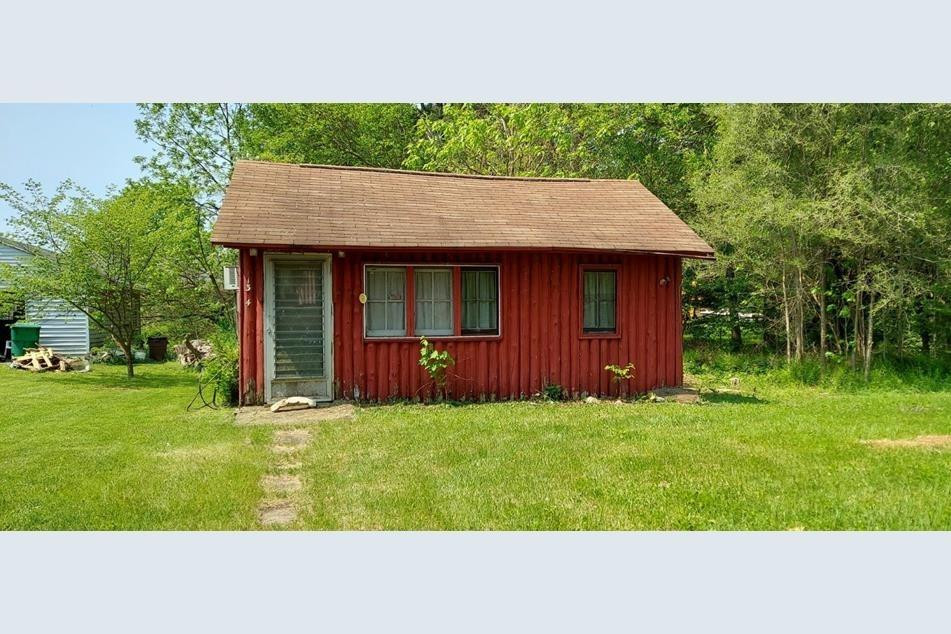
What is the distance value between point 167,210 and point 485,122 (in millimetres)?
10853

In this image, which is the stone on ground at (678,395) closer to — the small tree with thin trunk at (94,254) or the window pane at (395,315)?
the window pane at (395,315)

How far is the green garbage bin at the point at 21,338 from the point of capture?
59.7 feet

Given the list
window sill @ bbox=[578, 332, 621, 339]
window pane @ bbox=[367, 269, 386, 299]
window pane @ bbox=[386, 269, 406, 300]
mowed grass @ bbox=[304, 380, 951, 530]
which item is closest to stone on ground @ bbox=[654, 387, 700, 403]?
mowed grass @ bbox=[304, 380, 951, 530]

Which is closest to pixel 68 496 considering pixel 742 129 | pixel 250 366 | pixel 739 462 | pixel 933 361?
pixel 250 366

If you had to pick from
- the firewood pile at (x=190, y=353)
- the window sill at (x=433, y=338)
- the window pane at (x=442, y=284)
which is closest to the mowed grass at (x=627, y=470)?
the window sill at (x=433, y=338)

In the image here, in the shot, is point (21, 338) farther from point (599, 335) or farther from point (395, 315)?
point (599, 335)

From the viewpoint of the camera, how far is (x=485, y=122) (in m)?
20.2

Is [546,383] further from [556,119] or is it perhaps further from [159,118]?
[159,118]

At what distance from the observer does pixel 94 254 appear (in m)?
14.6

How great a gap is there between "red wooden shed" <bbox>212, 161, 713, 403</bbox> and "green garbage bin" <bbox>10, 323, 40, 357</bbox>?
11.8 m

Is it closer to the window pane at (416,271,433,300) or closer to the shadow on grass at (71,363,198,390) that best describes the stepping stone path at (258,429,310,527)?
the window pane at (416,271,433,300)

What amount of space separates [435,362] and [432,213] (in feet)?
9.09

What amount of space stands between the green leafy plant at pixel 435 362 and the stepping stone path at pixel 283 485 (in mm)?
2666

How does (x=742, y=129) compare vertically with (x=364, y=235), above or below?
above
